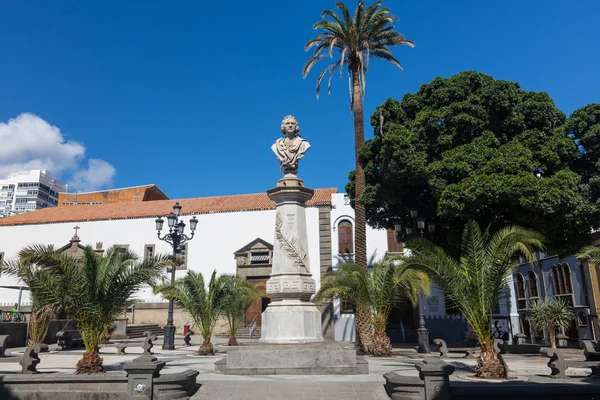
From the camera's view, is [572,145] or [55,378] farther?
[572,145]

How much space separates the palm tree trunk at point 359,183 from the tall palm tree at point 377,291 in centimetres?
182

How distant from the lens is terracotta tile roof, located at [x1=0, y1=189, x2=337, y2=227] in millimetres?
27031

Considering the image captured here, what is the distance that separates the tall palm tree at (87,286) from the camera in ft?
30.6

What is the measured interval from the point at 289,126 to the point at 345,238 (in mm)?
14507

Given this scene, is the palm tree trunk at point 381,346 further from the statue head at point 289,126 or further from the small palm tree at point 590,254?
the statue head at point 289,126

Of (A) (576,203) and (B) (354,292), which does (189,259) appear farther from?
A: (A) (576,203)

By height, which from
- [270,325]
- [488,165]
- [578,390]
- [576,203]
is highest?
[488,165]

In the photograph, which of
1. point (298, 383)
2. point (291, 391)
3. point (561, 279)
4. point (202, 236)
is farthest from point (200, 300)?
point (561, 279)

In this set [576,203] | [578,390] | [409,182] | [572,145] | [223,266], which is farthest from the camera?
[223,266]

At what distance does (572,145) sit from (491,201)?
3.66 m

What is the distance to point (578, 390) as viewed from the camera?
20.7 feet

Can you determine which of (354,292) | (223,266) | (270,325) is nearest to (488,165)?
(354,292)

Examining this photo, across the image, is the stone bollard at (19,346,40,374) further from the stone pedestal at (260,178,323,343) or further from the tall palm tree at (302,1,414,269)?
the tall palm tree at (302,1,414,269)

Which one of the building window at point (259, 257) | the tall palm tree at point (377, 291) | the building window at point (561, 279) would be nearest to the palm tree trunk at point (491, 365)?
the tall palm tree at point (377, 291)
